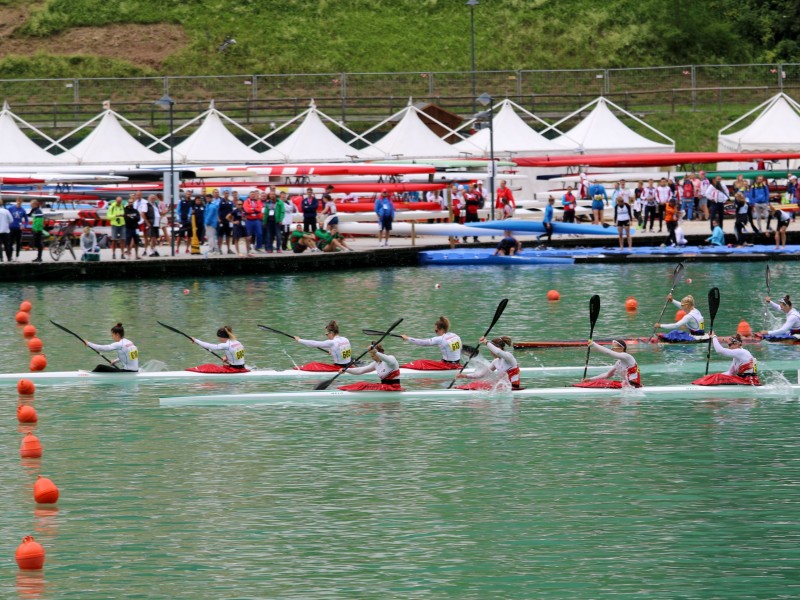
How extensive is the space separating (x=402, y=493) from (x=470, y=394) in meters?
5.67

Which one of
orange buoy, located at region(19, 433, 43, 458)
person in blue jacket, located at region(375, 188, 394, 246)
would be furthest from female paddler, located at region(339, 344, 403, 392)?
person in blue jacket, located at region(375, 188, 394, 246)

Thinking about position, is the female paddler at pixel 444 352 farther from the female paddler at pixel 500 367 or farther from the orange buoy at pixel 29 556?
the orange buoy at pixel 29 556

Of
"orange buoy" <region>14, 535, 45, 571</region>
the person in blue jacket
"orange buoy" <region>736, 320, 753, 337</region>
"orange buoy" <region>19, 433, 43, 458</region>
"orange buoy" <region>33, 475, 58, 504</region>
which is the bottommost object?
"orange buoy" <region>14, 535, 45, 571</region>

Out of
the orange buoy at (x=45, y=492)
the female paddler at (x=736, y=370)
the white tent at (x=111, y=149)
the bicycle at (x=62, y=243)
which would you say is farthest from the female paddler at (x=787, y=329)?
the white tent at (x=111, y=149)

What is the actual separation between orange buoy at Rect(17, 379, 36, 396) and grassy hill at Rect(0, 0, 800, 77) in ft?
156

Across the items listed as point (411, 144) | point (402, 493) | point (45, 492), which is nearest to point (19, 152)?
point (411, 144)

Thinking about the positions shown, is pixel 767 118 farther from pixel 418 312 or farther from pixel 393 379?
pixel 393 379

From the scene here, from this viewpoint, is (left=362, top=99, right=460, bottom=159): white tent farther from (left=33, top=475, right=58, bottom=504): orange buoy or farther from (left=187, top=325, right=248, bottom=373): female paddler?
(left=33, top=475, right=58, bottom=504): orange buoy

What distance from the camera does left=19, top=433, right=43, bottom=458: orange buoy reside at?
64.7ft

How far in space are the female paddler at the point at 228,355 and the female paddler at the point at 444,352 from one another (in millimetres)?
2934

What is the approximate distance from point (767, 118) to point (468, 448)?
3762cm

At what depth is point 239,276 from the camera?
39094 millimetres

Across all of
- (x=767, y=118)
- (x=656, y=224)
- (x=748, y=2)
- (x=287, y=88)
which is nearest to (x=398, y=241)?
(x=656, y=224)

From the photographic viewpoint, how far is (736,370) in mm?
23047
